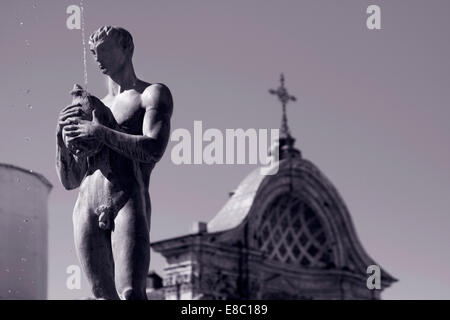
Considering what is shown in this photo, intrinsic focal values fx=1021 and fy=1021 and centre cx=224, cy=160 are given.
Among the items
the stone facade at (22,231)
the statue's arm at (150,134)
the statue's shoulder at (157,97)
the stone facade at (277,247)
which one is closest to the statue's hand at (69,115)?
the statue's arm at (150,134)

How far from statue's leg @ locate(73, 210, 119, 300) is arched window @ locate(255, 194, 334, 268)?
27.6 meters

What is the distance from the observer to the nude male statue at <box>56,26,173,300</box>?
272 inches

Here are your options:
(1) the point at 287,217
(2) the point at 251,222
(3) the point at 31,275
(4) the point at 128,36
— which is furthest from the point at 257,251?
(4) the point at 128,36

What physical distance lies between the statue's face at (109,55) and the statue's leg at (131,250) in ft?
3.47

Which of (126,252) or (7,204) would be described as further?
(7,204)

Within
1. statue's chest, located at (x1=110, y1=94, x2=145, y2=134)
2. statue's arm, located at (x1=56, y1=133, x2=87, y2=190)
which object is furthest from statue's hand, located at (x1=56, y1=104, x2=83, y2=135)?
statue's chest, located at (x1=110, y1=94, x2=145, y2=134)

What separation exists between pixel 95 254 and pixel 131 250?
286 mm

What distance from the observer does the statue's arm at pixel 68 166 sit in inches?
283

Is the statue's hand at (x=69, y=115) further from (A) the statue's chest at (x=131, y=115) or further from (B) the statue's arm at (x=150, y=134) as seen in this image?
(A) the statue's chest at (x=131, y=115)

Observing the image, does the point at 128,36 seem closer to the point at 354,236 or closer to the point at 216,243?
the point at 216,243

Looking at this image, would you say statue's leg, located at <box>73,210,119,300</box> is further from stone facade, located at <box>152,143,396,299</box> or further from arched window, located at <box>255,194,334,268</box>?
arched window, located at <box>255,194,334,268</box>

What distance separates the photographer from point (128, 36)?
7.44m

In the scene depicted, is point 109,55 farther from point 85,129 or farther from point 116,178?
point 116,178
